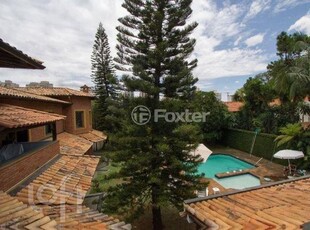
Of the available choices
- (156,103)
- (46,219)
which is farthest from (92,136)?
(46,219)

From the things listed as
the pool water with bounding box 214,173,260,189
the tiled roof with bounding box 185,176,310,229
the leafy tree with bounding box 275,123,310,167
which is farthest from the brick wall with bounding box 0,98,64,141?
the leafy tree with bounding box 275,123,310,167

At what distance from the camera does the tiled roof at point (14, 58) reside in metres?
3.38

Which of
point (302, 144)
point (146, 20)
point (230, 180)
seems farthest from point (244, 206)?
point (302, 144)

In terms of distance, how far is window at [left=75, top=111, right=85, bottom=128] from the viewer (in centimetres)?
1773

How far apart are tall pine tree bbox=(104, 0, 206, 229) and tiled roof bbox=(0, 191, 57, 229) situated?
13.0 feet

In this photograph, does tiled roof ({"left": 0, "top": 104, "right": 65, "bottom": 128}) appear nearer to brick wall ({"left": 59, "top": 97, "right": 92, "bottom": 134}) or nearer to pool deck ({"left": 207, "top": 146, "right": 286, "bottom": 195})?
pool deck ({"left": 207, "top": 146, "right": 286, "bottom": 195})

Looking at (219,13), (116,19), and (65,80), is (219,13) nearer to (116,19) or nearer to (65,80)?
(116,19)

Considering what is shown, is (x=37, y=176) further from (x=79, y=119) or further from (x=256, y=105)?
(x=256, y=105)

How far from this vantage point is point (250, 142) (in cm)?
1786

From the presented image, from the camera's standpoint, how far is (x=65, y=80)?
3222 cm

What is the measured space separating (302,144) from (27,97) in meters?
13.5

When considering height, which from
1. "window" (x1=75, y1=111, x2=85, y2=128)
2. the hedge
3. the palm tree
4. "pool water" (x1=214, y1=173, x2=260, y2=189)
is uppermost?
the palm tree

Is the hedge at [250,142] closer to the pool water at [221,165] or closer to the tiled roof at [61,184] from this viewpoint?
the pool water at [221,165]

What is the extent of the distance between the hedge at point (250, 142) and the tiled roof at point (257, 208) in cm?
1064
